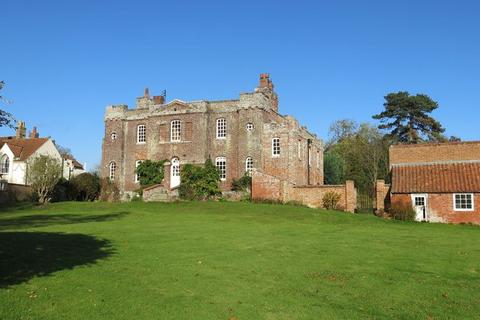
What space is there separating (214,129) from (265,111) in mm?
4800

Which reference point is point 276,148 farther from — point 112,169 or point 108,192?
point 112,169

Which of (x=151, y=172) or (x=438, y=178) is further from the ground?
(x=151, y=172)

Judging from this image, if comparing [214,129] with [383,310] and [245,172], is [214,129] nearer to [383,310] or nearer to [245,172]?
[245,172]

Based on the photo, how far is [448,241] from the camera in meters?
19.5

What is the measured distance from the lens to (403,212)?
107 feet

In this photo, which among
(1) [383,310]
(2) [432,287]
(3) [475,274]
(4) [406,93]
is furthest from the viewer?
(4) [406,93]

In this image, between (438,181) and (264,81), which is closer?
(438,181)

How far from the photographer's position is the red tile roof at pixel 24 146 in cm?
4844

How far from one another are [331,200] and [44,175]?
22.5 metres

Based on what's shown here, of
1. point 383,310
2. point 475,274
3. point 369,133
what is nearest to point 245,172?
point 475,274

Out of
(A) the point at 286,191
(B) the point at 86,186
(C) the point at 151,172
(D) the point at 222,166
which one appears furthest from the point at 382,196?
(B) the point at 86,186

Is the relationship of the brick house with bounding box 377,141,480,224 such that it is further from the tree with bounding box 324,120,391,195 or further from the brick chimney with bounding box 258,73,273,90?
the tree with bounding box 324,120,391,195

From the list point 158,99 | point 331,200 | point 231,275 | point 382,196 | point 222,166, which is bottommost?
→ point 231,275

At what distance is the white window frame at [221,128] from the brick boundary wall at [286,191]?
6.03m
